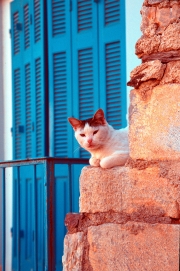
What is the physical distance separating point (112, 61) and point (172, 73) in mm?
2620

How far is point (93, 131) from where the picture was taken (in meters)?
3.73

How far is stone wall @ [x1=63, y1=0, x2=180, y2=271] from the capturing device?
2.90m

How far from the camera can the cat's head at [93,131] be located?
3.66 meters

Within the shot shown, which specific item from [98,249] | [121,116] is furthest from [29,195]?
[98,249]

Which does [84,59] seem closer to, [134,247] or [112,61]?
[112,61]

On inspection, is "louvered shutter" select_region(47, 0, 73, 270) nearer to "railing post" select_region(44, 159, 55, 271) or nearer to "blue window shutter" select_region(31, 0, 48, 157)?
"blue window shutter" select_region(31, 0, 48, 157)

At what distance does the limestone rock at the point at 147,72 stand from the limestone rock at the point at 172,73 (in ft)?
0.07

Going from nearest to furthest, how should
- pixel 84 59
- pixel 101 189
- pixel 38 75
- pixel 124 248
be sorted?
pixel 124 248, pixel 101 189, pixel 84 59, pixel 38 75

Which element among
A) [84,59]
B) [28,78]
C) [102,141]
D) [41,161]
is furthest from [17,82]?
[102,141]

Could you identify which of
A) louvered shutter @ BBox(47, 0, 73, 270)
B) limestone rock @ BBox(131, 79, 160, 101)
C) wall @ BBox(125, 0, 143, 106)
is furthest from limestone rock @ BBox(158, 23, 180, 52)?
louvered shutter @ BBox(47, 0, 73, 270)

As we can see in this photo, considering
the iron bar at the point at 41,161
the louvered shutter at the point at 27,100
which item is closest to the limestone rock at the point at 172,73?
the iron bar at the point at 41,161

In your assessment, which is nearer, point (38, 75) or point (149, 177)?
point (149, 177)

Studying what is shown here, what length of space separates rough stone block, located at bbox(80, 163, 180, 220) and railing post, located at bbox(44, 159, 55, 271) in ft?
3.05

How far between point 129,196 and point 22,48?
3.90 m
